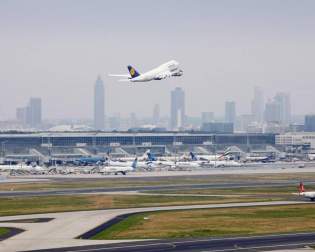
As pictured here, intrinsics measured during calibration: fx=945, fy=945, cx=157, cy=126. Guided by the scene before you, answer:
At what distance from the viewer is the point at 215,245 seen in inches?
3580

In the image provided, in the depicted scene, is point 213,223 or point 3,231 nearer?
point 3,231

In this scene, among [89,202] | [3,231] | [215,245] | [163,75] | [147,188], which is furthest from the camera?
[147,188]

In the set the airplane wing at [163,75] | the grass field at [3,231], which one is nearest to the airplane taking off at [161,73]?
the airplane wing at [163,75]

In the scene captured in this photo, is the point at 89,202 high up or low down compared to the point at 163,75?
down

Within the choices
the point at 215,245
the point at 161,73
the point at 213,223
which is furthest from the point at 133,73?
the point at 215,245

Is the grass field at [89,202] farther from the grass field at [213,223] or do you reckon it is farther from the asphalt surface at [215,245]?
the asphalt surface at [215,245]

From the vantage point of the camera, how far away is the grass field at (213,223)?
10056cm

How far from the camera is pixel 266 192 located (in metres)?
158

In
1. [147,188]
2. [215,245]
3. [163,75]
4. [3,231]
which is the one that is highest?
[163,75]

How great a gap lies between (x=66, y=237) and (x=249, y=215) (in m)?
29.8

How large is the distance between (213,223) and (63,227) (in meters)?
17.4

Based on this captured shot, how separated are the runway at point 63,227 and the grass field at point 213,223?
331 centimetres

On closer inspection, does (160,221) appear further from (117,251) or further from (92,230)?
(117,251)

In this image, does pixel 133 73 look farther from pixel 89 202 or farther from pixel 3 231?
pixel 3 231
